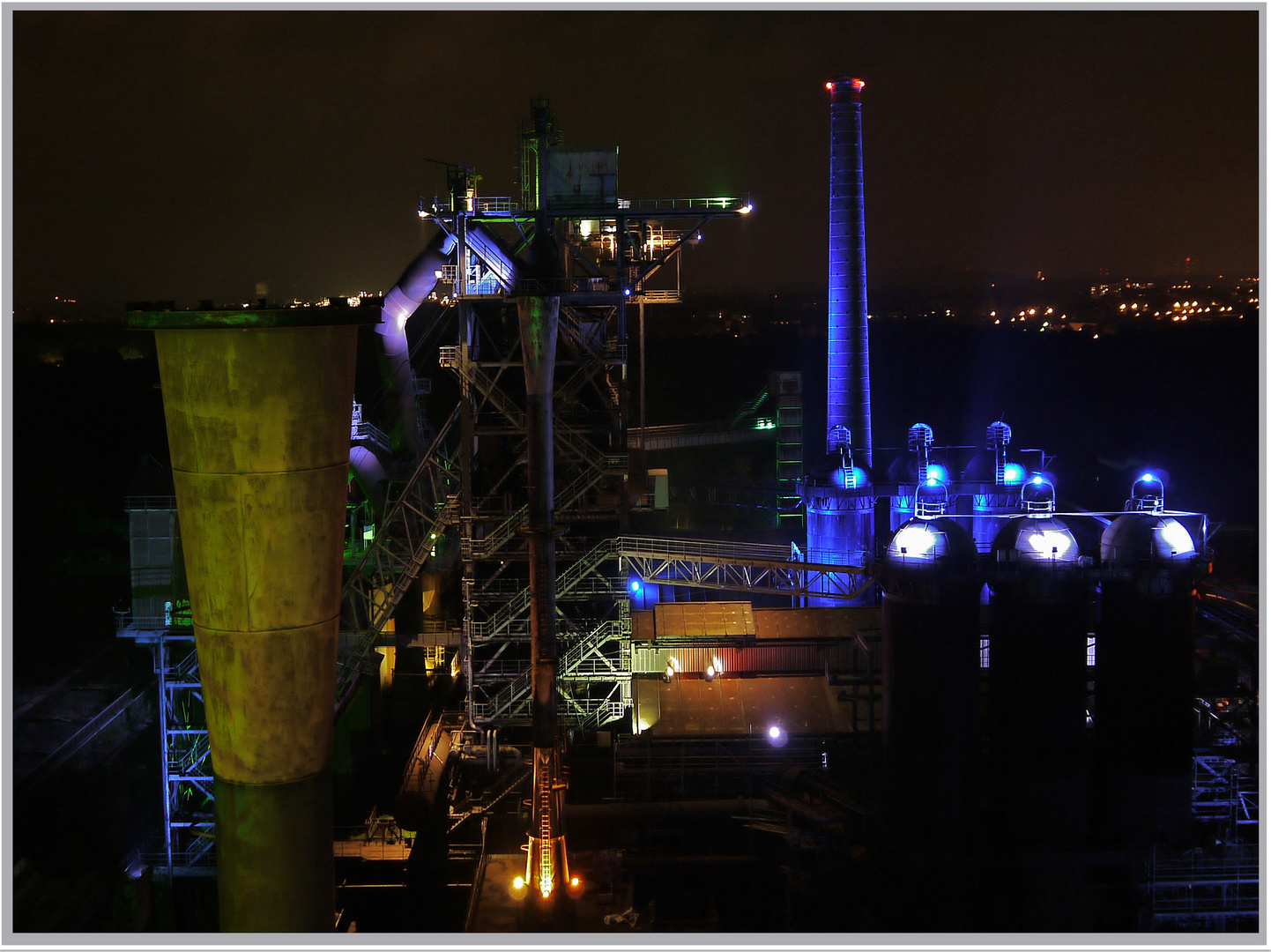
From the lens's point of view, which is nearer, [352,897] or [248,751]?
[248,751]

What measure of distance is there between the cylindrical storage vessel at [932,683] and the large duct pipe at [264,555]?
41.9 ft

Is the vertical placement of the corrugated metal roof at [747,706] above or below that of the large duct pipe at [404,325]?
below

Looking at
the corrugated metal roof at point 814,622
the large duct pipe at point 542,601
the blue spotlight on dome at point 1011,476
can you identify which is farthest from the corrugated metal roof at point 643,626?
the blue spotlight on dome at point 1011,476

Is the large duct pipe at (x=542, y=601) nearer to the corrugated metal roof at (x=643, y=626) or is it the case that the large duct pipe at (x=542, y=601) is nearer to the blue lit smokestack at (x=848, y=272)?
the corrugated metal roof at (x=643, y=626)

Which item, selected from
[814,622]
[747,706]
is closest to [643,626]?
[747,706]

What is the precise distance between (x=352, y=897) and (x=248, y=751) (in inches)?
512

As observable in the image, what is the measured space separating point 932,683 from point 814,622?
232 inches

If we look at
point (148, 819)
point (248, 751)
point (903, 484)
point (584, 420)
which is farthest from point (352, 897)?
point (903, 484)

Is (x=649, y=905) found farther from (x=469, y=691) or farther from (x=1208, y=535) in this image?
(x=1208, y=535)

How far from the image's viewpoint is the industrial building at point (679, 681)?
18.1 metres

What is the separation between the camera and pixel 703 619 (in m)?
24.3

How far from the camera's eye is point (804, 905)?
58.9ft

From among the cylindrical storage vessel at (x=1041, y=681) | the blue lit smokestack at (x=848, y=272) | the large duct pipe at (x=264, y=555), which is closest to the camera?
the large duct pipe at (x=264, y=555)

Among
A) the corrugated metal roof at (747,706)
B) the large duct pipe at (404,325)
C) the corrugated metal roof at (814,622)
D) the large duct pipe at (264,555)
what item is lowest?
the corrugated metal roof at (747,706)
